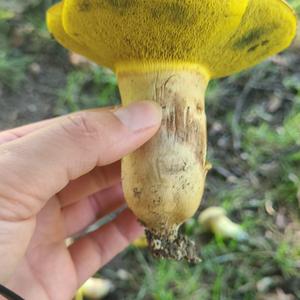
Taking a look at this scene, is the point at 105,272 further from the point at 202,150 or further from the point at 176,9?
the point at 176,9

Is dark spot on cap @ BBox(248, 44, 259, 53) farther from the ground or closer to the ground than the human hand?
farther from the ground

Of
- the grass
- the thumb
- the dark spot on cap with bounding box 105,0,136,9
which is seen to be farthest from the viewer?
the grass

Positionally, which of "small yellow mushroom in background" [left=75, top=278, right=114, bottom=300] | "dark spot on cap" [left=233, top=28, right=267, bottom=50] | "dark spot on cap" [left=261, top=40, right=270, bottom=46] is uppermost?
"dark spot on cap" [left=233, top=28, right=267, bottom=50]

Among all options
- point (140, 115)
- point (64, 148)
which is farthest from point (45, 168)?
point (140, 115)

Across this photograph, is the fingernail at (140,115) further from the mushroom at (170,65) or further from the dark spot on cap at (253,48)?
the dark spot on cap at (253,48)

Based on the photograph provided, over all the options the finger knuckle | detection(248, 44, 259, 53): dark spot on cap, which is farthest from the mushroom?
the finger knuckle

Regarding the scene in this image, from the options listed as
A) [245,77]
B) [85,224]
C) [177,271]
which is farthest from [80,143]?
[245,77]

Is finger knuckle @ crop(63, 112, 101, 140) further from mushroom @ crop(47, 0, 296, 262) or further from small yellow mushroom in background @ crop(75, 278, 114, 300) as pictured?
small yellow mushroom in background @ crop(75, 278, 114, 300)

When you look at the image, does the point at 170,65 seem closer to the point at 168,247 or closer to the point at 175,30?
the point at 175,30
